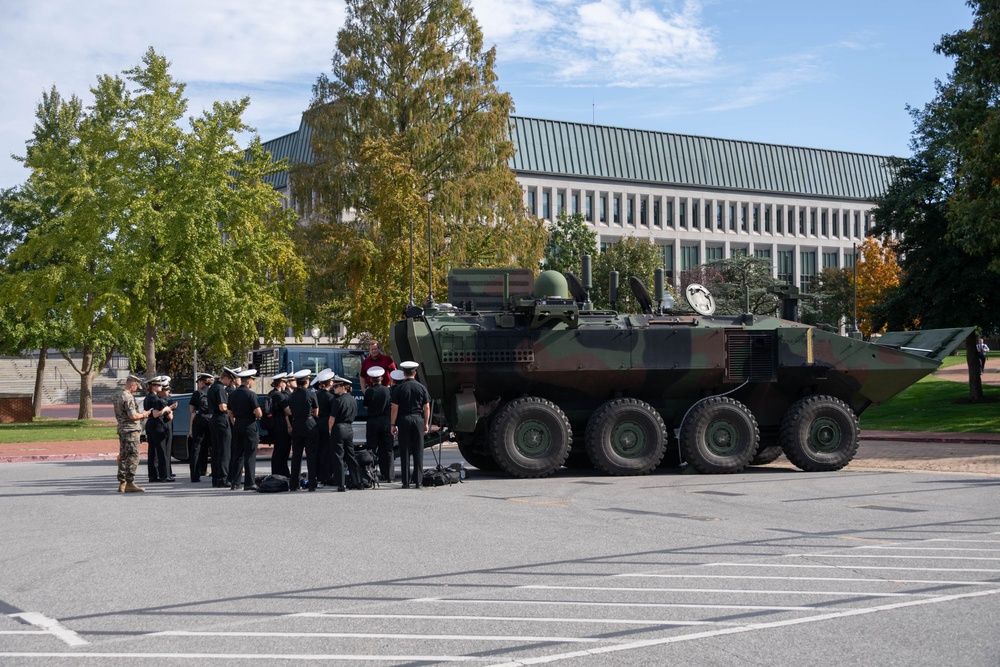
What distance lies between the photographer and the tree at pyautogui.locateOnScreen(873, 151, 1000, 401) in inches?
1305

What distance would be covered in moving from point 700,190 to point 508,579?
280 ft

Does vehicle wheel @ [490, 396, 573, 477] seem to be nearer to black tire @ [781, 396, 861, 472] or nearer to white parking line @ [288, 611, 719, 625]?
black tire @ [781, 396, 861, 472]

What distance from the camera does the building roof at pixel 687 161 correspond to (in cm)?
8512

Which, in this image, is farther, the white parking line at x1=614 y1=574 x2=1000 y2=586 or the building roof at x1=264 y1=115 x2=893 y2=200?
the building roof at x1=264 y1=115 x2=893 y2=200

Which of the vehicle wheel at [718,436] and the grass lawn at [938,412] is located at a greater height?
the vehicle wheel at [718,436]

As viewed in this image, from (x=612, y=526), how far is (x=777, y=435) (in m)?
8.37

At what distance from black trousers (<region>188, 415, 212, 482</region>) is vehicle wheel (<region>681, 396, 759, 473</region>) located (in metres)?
7.20

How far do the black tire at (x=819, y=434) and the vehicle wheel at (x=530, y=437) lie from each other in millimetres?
3502

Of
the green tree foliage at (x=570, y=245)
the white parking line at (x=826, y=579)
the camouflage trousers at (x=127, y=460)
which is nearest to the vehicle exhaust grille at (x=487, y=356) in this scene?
the camouflage trousers at (x=127, y=460)

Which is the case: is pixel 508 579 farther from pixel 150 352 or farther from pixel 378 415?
pixel 150 352

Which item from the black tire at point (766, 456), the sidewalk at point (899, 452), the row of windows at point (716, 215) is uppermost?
the row of windows at point (716, 215)

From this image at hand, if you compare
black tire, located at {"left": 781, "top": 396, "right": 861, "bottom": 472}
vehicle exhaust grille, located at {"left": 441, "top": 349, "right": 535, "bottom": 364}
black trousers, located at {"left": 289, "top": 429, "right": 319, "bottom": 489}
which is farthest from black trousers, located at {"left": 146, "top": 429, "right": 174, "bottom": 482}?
black tire, located at {"left": 781, "top": 396, "right": 861, "bottom": 472}

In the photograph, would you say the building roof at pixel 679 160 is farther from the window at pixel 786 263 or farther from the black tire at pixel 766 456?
the black tire at pixel 766 456

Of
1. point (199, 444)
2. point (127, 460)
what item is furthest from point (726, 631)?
point (199, 444)
